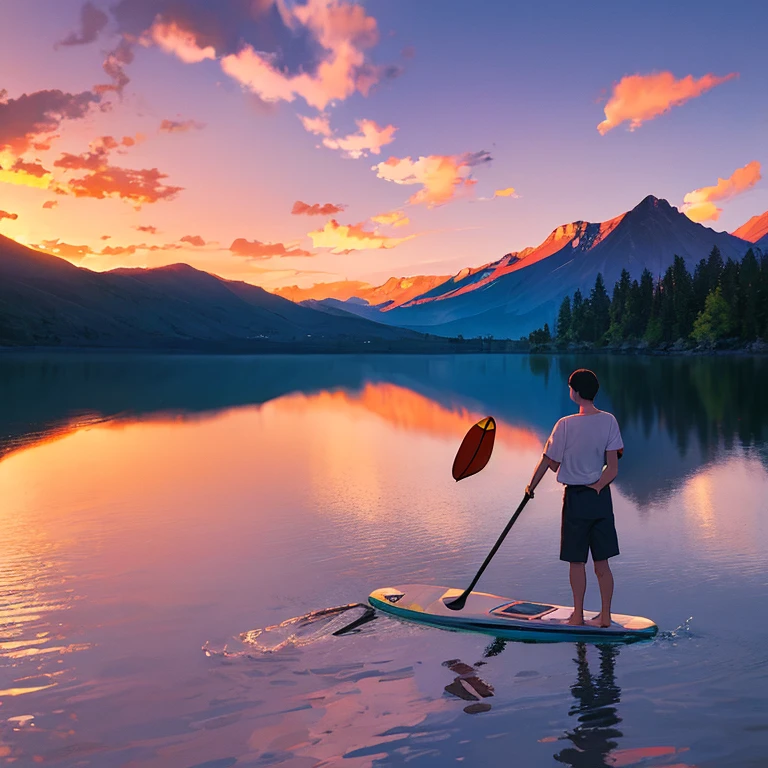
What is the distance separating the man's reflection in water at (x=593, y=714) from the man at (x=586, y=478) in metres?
0.88

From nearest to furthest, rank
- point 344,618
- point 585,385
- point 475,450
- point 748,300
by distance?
point 585,385
point 344,618
point 475,450
point 748,300

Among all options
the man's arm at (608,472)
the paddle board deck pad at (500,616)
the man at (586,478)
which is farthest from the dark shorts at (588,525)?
the paddle board deck pad at (500,616)

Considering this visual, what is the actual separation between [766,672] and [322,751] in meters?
4.92

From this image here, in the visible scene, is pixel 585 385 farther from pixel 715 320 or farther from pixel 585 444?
pixel 715 320

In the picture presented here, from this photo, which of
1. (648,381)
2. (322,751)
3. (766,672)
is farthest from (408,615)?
(648,381)

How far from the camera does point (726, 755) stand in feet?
21.0

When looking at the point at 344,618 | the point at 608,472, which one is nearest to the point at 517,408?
the point at 344,618

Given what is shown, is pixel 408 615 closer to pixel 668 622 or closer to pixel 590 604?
pixel 590 604

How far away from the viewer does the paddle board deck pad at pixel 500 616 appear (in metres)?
9.10

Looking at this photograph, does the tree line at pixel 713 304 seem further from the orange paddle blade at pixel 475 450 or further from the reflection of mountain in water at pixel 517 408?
the orange paddle blade at pixel 475 450

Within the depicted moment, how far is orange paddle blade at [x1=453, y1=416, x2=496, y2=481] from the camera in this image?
1148 cm

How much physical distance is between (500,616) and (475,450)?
2.84 meters

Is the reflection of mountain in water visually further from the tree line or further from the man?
the tree line

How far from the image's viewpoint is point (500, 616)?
9.50 m
